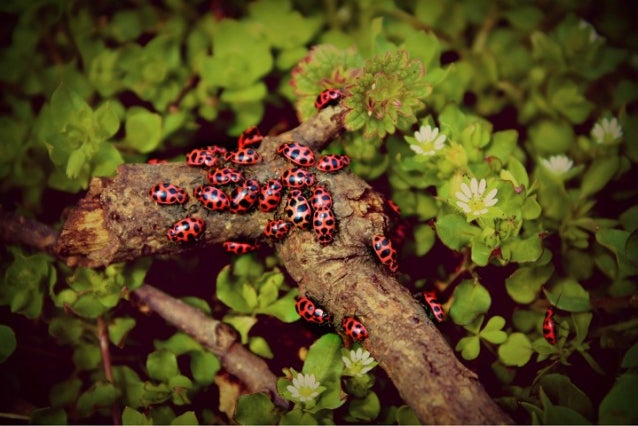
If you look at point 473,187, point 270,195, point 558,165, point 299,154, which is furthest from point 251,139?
point 558,165

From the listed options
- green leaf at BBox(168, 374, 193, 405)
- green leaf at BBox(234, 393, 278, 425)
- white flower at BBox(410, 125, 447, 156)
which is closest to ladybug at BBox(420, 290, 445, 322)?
white flower at BBox(410, 125, 447, 156)

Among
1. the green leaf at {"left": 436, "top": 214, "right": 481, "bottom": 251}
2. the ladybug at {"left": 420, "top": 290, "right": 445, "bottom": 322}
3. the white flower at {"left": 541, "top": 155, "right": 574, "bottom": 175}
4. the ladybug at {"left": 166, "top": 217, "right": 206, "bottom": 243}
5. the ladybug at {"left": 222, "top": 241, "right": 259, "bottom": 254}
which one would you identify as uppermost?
the white flower at {"left": 541, "top": 155, "right": 574, "bottom": 175}

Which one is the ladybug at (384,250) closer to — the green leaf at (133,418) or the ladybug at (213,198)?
the ladybug at (213,198)

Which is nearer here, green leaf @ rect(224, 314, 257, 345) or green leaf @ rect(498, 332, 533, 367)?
green leaf @ rect(498, 332, 533, 367)

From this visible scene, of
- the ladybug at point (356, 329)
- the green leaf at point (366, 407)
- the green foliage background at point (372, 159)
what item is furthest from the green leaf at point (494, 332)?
the ladybug at point (356, 329)

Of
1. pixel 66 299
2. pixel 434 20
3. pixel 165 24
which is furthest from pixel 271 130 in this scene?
pixel 66 299

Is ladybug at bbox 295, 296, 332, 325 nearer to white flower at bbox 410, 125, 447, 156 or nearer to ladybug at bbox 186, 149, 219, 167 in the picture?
ladybug at bbox 186, 149, 219, 167

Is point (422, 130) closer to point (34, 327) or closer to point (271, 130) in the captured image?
point (271, 130)
